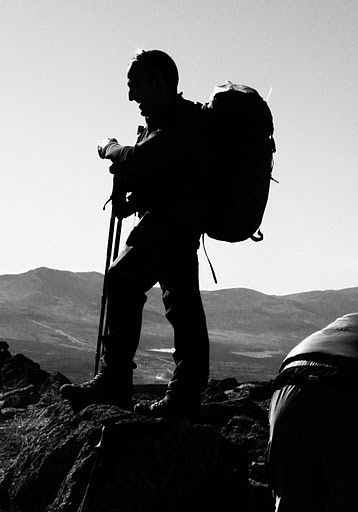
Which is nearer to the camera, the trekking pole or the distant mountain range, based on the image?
the trekking pole

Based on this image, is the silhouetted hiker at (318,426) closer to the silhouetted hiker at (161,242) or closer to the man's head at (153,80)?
the silhouetted hiker at (161,242)

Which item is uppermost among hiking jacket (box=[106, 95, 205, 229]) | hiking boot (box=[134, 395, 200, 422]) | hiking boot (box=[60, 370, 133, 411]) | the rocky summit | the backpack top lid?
the backpack top lid

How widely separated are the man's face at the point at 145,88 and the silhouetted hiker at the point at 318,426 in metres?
2.78

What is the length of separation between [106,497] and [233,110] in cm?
273

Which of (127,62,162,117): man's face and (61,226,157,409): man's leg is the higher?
(127,62,162,117): man's face

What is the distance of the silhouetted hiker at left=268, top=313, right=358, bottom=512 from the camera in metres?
4.44

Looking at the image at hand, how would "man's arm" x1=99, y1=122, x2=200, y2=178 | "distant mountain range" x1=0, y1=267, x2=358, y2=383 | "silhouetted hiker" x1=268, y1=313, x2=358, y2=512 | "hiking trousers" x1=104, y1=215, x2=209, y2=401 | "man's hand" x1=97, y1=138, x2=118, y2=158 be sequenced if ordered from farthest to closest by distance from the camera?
"distant mountain range" x1=0, y1=267, x2=358, y2=383, "man's hand" x1=97, y1=138, x2=118, y2=158, "hiking trousers" x1=104, y1=215, x2=209, y2=401, "man's arm" x1=99, y1=122, x2=200, y2=178, "silhouetted hiker" x1=268, y1=313, x2=358, y2=512

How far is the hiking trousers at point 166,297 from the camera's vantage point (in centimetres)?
704

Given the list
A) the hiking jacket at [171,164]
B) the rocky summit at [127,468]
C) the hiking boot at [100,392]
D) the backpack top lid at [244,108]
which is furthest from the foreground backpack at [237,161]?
the rocky summit at [127,468]

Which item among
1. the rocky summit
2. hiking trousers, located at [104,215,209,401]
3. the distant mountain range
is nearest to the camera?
the rocky summit

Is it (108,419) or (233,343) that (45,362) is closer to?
(233,343)

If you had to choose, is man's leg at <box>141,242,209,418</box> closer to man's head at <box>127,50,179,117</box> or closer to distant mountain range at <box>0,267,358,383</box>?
man's head at <box>127,50,179,117</box>

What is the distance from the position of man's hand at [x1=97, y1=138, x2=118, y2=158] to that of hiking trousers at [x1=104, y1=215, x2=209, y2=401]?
2.05 ft

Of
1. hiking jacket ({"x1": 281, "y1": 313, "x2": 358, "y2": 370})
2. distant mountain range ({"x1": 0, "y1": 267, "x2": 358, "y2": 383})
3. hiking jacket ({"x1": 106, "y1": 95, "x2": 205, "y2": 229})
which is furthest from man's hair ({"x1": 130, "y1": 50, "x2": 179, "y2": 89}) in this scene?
distant mountain range ({"x1": 0, "y1": 267, "x2": 358, "y2": 383})
